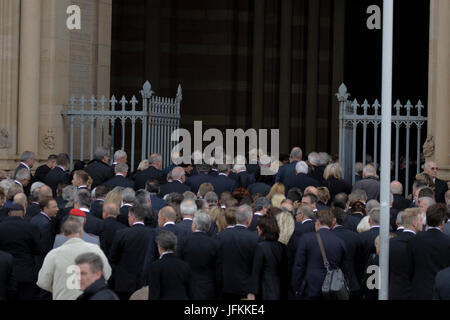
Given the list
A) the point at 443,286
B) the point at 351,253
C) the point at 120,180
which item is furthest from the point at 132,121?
the point at 443,286

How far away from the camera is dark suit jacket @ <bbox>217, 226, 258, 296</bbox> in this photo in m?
10.1

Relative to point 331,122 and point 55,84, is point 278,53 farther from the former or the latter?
point 55,84

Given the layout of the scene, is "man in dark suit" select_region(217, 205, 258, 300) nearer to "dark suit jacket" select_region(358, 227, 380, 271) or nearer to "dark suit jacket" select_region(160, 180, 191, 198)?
"dark suit jacket" select_region(358, 227, 380, 271)

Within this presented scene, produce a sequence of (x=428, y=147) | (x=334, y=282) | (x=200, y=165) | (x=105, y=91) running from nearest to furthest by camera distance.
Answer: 1. (x=334, y=282)
2. (x=200, y=165)
3. (x=428, y=147)
4. (x=105, y=91)

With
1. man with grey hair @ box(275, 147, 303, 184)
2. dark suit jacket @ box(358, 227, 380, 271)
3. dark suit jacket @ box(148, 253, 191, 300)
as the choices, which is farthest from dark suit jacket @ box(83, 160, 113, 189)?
dark suit jacket @ box(148, 253, 191, 300)

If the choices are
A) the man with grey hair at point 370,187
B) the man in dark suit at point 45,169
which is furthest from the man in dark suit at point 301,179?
the man in dark suit at point 45,169

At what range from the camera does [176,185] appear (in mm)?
13867

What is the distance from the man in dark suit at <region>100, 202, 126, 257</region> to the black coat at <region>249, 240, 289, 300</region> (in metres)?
1.76

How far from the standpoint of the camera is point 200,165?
15328mm

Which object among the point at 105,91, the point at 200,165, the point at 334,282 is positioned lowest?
the point at 334,282

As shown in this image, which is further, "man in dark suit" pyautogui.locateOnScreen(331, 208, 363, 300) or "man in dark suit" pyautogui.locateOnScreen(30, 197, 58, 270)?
"man in dark suit" pyautogui.locateOnScreen(30, 197, 58, 270)

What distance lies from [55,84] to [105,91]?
1533 mm

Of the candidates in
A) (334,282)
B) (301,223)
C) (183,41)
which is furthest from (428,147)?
(183,41)

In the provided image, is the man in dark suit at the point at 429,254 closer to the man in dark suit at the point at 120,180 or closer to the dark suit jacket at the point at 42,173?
the man in dark suit at the point at 120,180
